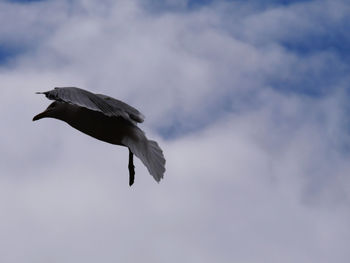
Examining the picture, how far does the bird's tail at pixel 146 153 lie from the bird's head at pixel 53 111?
0.86 m

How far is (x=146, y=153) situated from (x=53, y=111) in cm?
125

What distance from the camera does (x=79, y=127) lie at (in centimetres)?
858

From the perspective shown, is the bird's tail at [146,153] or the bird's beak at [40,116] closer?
the bird's tail at [146,153]

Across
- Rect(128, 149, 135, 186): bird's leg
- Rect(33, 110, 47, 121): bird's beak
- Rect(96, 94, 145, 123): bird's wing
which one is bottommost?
Rect(128, 149, 135, 186): bird's leg

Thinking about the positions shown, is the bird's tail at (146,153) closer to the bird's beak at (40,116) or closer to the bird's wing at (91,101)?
the bird's wing at (91,101)

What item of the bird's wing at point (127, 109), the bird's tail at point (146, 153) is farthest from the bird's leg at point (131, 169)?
the bird's wing at point (127, 109)

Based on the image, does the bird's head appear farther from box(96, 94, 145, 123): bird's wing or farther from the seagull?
box(96, 94, 145, 123): bird's wing

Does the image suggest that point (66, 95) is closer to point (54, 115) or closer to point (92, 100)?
point (92, 100)

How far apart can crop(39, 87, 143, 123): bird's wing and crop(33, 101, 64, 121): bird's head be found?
451mm

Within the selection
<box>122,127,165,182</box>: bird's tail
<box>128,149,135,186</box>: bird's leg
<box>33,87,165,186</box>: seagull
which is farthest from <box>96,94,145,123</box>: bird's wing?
<box>128,149,135,186</box>: bird's leg

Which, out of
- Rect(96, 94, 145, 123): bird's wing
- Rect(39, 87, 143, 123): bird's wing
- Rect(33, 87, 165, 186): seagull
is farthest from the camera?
Rect(96, 94, 145, 123): bird's wing

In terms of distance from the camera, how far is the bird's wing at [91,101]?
26.3ft

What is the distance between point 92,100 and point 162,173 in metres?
1.25

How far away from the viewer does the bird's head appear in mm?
8953
